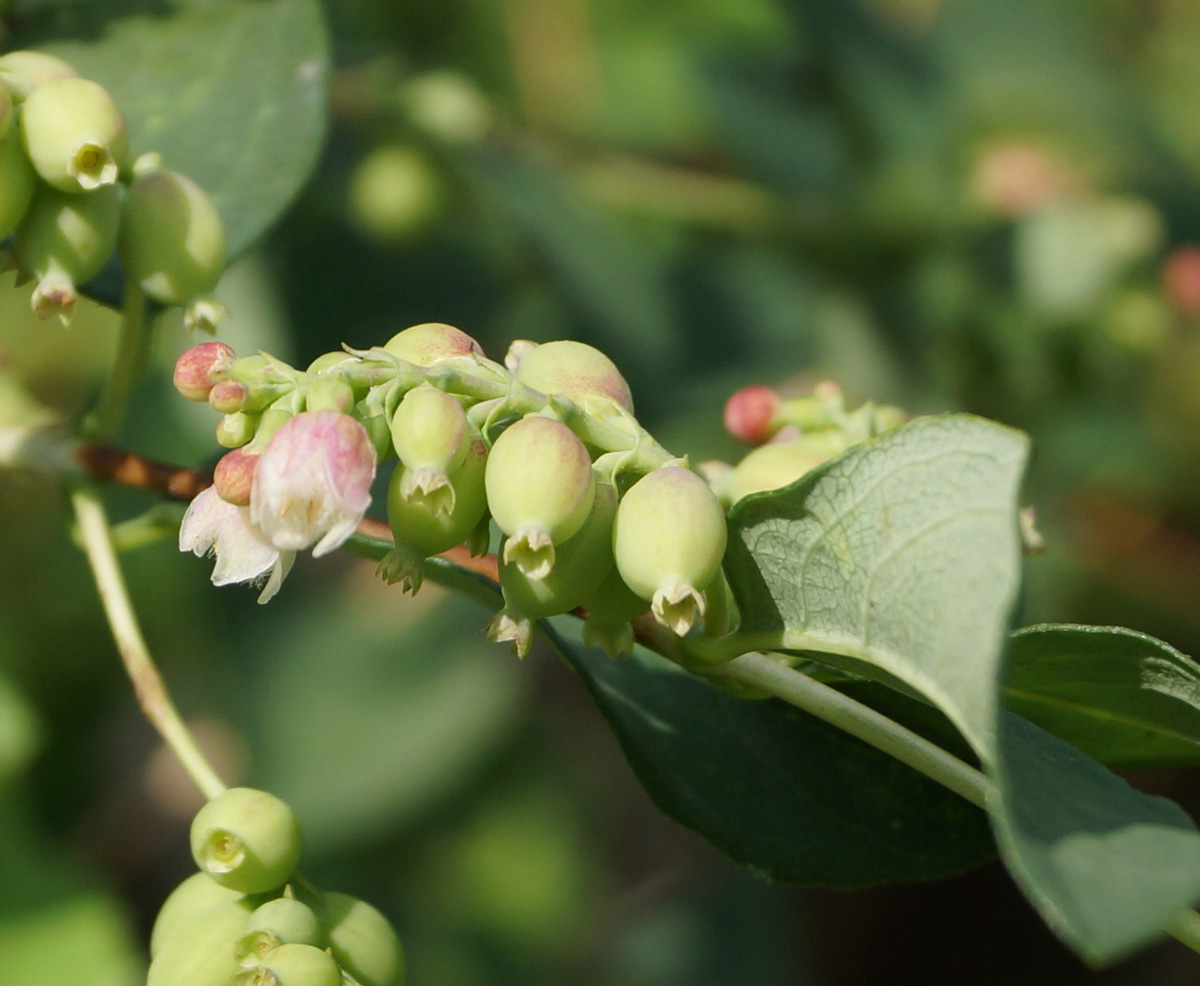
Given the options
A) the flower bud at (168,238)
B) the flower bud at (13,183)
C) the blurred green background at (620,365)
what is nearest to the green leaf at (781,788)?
the flower bud at (168,238)

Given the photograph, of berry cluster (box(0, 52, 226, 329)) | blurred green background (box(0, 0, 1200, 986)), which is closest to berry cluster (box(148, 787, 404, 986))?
berry cluster (box(0, 52, 226, 329))

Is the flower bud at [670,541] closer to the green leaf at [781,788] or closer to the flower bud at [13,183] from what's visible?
the green leaf at [781,788]

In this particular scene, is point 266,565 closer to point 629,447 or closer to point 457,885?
point 629,447

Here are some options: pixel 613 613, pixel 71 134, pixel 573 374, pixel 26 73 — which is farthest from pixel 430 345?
pixel 26 73

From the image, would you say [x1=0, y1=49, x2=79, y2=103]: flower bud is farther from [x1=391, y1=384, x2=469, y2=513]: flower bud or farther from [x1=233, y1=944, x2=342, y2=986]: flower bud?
[x1=233, y1=944, x2=342, y2=986]: flower bud

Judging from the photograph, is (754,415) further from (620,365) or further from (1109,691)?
(620,365)

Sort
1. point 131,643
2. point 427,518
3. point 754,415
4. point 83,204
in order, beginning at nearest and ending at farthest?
point 427,518 < point 83,204 < point 131,643 < point 754,415
